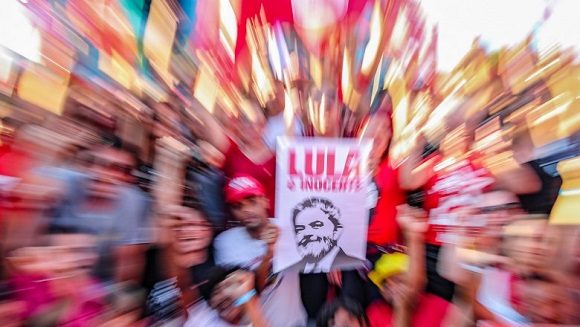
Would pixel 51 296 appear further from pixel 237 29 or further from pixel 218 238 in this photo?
pixel 237 29

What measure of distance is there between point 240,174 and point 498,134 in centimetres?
38

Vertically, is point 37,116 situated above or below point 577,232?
above

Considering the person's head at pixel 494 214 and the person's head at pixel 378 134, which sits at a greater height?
the person's head at pixel 378 134

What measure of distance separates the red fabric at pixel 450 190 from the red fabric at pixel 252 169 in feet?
0.77

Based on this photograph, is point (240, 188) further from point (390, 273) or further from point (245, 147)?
point (390, 273)

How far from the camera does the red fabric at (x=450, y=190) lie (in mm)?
659

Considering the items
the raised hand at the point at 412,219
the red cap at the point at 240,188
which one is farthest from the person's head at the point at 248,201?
the raised hand at the point at 412,219

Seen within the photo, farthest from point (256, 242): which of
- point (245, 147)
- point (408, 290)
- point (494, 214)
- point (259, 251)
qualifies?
point (494, 214)

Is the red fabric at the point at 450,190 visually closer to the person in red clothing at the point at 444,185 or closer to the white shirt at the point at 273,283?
the person in red clothing at the point at 444,185

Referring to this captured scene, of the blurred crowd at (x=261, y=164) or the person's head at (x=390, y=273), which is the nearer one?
the blurred crowd at (x=261, y=164)

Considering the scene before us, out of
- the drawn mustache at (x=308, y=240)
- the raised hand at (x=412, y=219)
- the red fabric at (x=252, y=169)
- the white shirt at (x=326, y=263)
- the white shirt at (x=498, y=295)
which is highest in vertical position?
the red fabric at (x=252, y=169)

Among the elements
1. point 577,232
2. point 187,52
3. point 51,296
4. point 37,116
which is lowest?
point 51,296

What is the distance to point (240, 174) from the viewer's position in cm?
64

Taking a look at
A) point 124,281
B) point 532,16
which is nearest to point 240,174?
point 124,281
